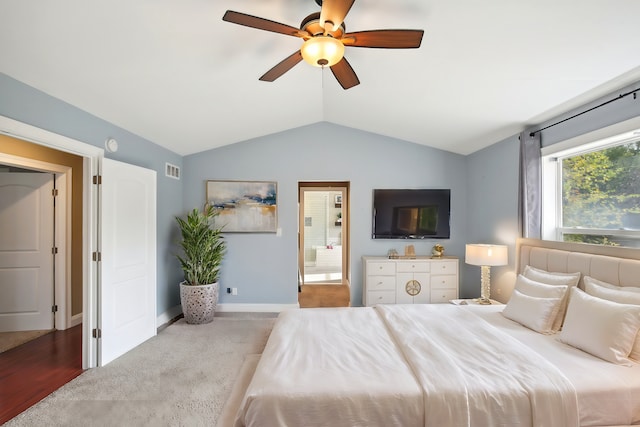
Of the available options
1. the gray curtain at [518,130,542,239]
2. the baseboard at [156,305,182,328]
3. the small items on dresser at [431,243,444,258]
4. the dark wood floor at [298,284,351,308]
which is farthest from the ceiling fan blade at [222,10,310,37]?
the dark wood floor at [298,284,351,308]

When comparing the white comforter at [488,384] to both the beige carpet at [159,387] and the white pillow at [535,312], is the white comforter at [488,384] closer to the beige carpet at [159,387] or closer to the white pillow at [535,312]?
the white pillow at [535,312]

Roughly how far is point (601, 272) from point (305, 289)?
444 centimetres

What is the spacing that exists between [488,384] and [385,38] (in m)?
1.91

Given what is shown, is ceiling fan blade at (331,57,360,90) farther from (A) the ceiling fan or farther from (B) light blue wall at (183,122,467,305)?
(B) light blue wall at (183,122,467,305)

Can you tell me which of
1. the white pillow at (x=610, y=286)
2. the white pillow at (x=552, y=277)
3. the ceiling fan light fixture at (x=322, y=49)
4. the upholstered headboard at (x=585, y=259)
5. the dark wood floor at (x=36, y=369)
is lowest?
the dark wood floor at (x=36, y=369)

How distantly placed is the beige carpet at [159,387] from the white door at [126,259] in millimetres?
226

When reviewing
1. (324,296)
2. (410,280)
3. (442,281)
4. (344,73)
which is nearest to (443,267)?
(442,281)

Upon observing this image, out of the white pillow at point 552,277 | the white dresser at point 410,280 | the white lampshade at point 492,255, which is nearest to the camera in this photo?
the white pillow at point 552,277

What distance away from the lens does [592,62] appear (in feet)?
6.64

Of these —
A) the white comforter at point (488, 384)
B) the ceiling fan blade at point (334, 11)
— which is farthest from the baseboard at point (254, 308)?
the ceiling fan blade at point (334, 11)

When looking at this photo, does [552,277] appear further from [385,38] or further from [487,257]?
[385,38]

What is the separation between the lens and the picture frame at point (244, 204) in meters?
4.45

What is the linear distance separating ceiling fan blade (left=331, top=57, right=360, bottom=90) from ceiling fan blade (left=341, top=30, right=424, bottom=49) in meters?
0.21

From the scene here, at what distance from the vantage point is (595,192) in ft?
8.75
